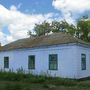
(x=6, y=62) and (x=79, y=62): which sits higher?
(x=79, y=62)

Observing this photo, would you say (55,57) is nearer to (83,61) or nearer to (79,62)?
(79,62)

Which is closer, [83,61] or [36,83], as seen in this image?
[36,83]

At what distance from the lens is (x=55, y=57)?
23.8 meters

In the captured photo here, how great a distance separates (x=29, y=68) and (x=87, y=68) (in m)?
5.89

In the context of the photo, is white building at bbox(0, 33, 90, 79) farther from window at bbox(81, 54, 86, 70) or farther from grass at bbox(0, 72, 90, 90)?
grass at bbox(0, 72, 90, 90)

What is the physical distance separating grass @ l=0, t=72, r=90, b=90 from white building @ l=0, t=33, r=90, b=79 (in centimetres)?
417

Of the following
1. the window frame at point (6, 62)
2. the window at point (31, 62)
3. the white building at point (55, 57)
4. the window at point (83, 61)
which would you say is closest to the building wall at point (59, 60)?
the white building at point (55, 57)

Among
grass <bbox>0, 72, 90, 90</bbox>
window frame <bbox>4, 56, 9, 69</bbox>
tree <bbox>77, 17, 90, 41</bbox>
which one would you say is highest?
tree <bbox>77, 17, 90, 41</bbox>

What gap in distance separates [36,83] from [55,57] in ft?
23.3

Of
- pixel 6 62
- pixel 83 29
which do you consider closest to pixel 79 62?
pixel 6 62

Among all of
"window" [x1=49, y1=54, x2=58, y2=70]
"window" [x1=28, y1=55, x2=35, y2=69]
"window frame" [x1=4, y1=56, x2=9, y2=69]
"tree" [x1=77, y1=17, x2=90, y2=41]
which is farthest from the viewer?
"tree" [x1=77, y1=17, x2=90, y2=41]

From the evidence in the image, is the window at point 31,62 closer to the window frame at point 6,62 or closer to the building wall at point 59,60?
the building wall at point 59,60

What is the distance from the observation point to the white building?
22469 millimetres

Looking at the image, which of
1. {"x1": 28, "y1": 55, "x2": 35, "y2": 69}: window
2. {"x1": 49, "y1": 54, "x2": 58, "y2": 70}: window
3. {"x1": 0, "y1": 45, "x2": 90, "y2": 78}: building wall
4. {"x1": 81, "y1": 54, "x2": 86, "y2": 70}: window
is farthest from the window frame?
{"x1": 81, "y1": 54, "x2": 86, "y2": 70}: window
